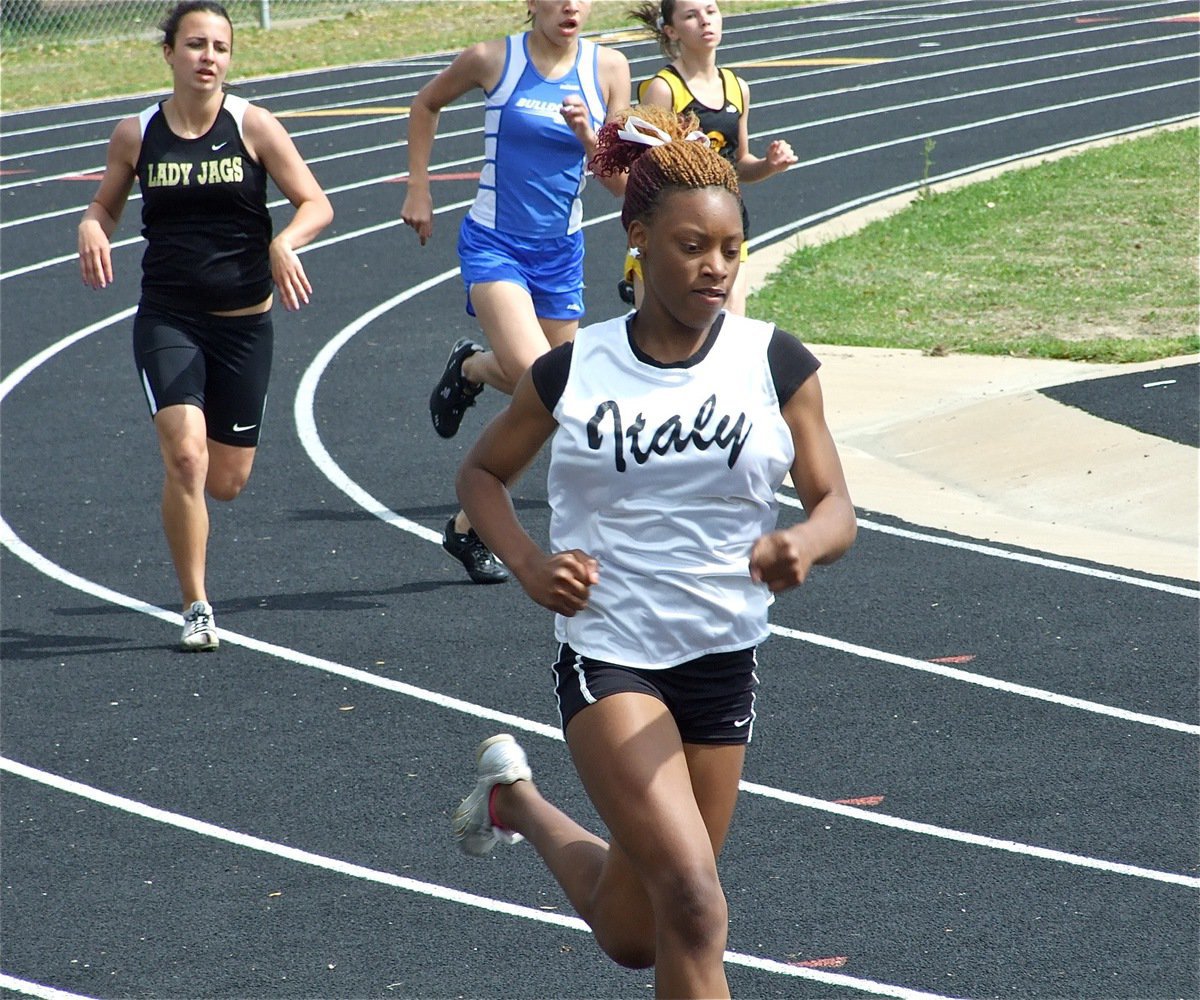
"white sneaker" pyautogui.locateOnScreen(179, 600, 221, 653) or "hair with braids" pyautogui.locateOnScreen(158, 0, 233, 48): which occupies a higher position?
"hair with braids" pyautogui.locateOnScreen(158, 0, 233, 48)

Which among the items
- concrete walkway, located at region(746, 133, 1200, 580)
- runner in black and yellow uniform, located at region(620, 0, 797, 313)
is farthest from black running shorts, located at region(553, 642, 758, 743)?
concrete walkway, located at region(746, 133, 1200, 580)

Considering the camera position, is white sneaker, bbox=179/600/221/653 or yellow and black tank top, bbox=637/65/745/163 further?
yellow and black tank top, bbox=637/65/745/163

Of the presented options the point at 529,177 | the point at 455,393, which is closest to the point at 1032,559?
the point at 455,393

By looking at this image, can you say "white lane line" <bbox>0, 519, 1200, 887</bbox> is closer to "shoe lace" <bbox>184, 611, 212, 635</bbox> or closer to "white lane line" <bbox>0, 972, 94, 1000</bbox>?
"shoe lace" <bbox>184, 611, 212, 635</bbox>

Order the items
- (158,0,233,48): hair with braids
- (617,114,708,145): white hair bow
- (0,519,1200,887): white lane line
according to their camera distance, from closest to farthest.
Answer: (617,114,708,145): white hair bow, (0,519,1200,887): white lane line, (158,0,233,48): hair with braids

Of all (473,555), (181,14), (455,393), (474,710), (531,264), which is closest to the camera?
(474,710)

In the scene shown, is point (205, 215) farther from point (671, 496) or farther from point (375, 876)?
point (671, 496)

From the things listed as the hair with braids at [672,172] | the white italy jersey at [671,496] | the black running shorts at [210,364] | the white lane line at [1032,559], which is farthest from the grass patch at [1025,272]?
the white italy jersey at [671,496]

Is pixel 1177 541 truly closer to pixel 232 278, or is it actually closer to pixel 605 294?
pixel 232 278

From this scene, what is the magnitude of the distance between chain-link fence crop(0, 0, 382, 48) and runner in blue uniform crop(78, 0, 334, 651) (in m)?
24.1

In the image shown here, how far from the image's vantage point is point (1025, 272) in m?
14.2

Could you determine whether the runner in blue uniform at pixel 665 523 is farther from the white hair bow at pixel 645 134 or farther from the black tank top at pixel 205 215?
the black tank top at pixel 205 215

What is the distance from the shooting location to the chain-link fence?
30938 millimetres

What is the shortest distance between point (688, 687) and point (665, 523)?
0.35m
